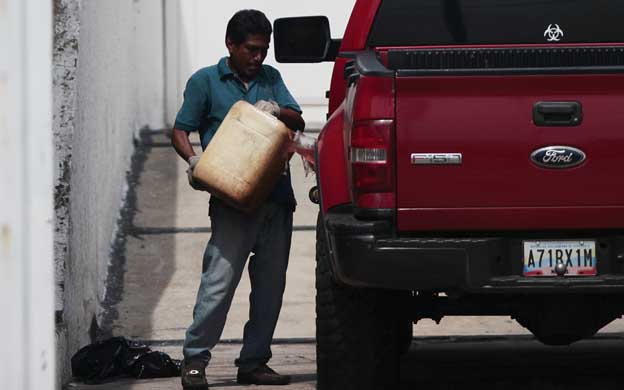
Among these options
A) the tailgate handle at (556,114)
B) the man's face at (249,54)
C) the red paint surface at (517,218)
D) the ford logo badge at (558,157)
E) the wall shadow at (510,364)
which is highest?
the man's face at (249,54)

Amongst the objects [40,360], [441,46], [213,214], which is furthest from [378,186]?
[40,360]

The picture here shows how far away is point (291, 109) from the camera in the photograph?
789 cm

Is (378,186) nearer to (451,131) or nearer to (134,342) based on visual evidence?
(451,131)

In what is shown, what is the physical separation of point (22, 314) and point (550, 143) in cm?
276

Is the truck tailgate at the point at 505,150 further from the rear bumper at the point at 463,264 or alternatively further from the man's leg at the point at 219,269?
the man's leg at the point at 219,269

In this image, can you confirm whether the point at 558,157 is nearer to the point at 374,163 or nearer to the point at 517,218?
the point at 517,218

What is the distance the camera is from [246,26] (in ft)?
25.3

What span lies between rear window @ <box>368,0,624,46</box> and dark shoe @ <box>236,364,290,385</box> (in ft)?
6.58

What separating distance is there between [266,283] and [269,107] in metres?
0.89

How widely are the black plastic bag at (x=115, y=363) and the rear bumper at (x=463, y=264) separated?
7.65 ft

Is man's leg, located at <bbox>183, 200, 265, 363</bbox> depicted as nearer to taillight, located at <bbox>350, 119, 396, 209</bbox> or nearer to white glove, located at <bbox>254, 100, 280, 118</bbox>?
white glove, located at <bbox>254, 100, 280, 118</bbox>

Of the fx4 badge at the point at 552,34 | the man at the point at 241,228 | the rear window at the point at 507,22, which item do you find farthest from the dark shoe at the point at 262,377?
the fx4 badge at the point at 552,34

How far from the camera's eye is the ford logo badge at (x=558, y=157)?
6.04m

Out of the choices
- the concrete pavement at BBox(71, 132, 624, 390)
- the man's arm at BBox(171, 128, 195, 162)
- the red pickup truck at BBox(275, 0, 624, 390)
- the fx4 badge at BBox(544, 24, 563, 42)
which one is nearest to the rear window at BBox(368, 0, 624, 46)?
the fx4 badge at BBox(544, 24, 563, 42)
